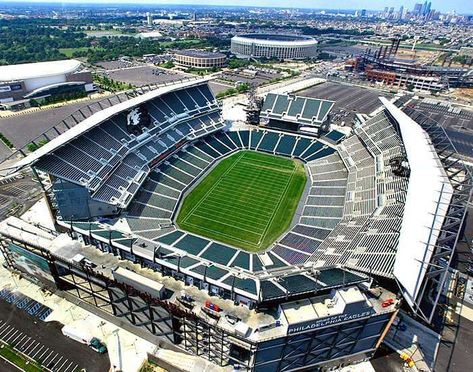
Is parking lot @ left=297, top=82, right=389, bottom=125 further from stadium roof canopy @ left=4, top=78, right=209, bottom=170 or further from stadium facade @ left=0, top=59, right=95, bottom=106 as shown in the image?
stadium facade @ left=0, top=59, right=95, bottom=106

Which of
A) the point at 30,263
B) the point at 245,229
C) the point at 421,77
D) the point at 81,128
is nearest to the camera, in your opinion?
the point at 30,263

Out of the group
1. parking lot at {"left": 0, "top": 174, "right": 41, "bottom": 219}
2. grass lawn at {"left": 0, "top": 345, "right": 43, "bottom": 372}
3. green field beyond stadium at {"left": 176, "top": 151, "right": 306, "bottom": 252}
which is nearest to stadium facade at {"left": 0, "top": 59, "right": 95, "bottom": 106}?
parking lot at {"left": 0, "top": 174, "right": 41, "bottom": 219}

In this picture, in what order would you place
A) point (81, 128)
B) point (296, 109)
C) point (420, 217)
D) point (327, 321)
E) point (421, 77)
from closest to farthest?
point (327, 321), point (420, 217), point (81, 128), point (296, 109), point (421, 77)

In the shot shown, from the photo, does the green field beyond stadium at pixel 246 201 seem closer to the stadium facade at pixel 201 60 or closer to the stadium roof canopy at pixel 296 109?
the stadium roof canopy at pixel 296 109

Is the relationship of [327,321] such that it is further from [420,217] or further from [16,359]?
[16,359]

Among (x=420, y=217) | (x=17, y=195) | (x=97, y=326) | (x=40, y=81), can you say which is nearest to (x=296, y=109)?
(x=420, y=217)

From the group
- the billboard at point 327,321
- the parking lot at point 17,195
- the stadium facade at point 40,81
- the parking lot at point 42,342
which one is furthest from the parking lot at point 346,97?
the stadium facade at point 40,81
